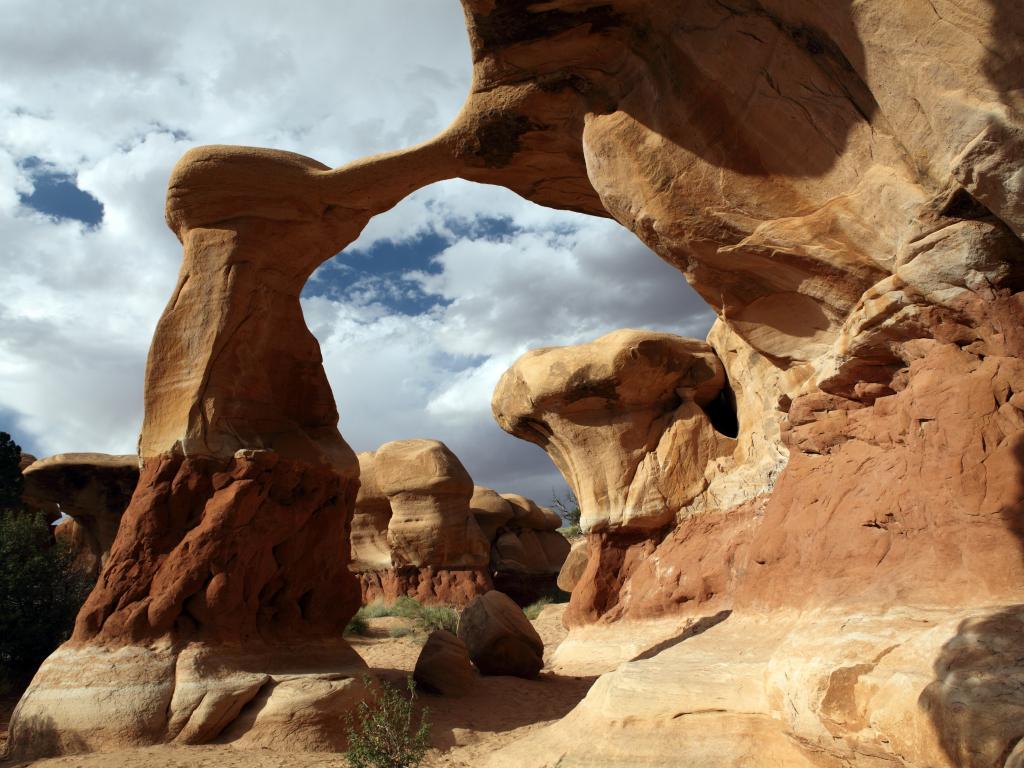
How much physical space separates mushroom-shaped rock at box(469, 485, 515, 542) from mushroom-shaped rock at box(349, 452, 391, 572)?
151 inches

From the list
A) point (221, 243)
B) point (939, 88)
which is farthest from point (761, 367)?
point (221, 243)

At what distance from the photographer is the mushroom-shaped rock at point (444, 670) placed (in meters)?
9.08

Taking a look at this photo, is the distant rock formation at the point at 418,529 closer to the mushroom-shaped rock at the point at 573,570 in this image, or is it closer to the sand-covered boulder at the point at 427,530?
the sand-covered boulder at the point at 427,530

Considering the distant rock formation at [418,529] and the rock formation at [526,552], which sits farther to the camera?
the rock formation at [526,552]

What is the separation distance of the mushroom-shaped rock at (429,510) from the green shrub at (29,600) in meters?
8.66

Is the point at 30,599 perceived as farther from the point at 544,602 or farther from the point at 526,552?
the point at 526,552

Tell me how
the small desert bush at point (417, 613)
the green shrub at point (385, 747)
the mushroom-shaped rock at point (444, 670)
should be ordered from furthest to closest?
the small desert bush at point (417, 613) → the mushroom-shaped rock at point (444, 670) → the green shrub at point (385, 747)

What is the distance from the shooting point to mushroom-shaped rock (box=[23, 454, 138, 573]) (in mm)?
19094

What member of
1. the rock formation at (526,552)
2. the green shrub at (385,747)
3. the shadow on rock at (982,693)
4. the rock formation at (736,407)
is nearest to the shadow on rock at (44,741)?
the rock formation at (736,407)

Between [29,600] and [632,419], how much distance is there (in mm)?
8902

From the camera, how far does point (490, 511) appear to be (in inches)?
1004

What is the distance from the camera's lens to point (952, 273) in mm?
4352

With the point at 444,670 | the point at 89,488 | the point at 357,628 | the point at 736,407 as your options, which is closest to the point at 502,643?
the point at 444,670

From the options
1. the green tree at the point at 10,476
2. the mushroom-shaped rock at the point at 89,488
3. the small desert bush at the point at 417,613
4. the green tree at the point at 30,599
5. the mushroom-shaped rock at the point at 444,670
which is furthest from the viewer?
the mushroom-shaped rock at the point at 89,488
